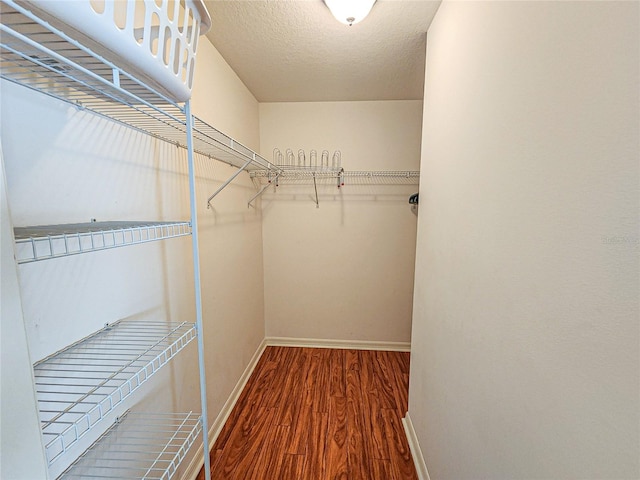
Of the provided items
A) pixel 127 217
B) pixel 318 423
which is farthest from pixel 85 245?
pixel 318 423

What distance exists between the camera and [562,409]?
54 centimetres

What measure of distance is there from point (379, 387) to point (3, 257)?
2.35 m

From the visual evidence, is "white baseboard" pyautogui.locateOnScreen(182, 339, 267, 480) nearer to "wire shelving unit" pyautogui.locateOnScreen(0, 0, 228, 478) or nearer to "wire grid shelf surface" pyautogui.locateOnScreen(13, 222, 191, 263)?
"wire shelving unit" pyautogui.locateOnScreen(0, 0, 228, 478)

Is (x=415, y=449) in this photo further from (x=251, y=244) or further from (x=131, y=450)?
(x=251, y=244)

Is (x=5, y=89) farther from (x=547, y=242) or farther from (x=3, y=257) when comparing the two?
(x=547, y=242)

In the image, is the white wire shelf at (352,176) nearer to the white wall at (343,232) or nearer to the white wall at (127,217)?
the white wall at (343,232)

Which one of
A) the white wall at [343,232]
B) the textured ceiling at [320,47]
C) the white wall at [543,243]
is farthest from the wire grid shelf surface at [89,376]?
the white wall at [343,232]

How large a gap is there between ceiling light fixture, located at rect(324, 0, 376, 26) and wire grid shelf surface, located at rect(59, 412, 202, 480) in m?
1.90

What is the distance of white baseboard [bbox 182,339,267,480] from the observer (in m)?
1.42

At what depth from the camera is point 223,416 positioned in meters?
1.80

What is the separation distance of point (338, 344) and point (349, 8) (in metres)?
2.70

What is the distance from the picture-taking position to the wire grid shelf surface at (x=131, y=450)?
83cm

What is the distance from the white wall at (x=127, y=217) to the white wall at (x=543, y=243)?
1.24 m

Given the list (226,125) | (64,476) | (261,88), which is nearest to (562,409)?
(64,476)
